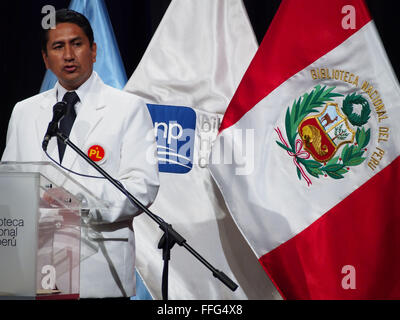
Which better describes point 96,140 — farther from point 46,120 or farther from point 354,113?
point 354,113


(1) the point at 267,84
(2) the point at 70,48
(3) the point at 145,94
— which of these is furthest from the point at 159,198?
(2) the point at 70,48

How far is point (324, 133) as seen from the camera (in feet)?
9.04

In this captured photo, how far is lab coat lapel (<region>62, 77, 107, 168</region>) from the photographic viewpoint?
2.10 m

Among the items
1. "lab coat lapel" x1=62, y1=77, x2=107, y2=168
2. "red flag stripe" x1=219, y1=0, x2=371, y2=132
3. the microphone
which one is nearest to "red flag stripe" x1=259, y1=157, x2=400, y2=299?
"red flag stripe" x1=219, y1=0, x2=371, y2=132

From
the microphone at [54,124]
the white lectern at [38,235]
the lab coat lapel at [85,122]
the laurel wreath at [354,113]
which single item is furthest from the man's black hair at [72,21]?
the laurel wreath at [354,113]

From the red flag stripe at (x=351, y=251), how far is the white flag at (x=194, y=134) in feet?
0.92

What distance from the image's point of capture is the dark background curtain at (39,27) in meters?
2.91

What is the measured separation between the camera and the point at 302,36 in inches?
110

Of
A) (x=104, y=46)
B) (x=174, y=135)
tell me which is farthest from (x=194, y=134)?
(x=104, y=46)

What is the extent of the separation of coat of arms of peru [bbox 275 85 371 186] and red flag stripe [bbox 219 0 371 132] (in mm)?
151

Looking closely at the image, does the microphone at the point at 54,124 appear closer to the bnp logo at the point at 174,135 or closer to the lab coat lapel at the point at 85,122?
the lab coat lapel at the point at 85,122

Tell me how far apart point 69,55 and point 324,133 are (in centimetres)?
115

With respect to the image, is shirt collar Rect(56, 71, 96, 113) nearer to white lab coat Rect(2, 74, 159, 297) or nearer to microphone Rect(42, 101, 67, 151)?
white lab coat Rect(2, 74, 159, 297)

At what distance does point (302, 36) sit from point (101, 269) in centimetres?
145
